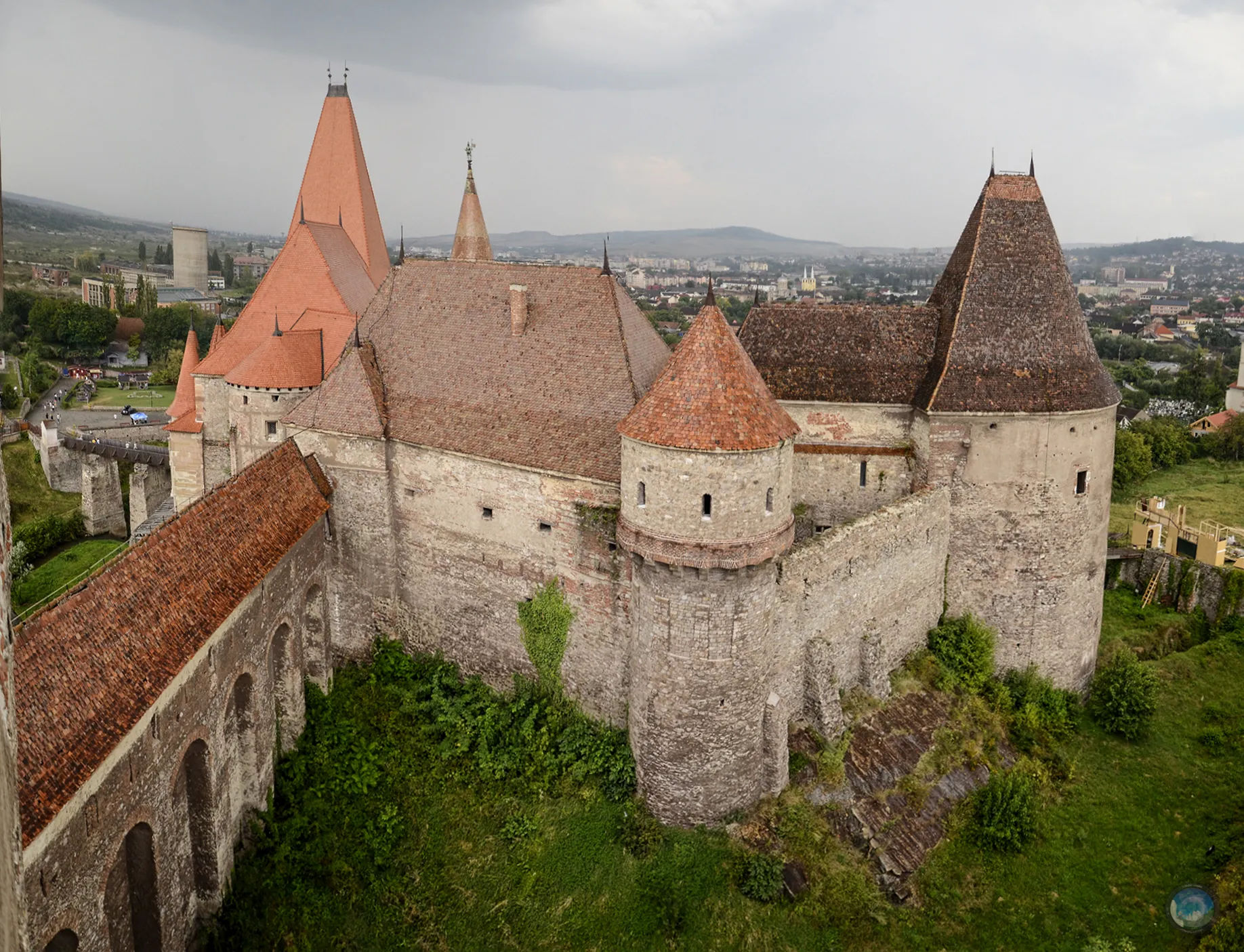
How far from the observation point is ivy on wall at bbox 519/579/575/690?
2159 centimetres

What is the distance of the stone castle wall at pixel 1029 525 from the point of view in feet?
77.9

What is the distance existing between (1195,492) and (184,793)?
178 ft

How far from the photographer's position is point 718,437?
681 inches

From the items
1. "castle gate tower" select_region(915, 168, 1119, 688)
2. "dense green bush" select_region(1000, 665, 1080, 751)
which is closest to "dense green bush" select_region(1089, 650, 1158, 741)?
"dense green bush" select_region(1000, 665, 1080, 751)

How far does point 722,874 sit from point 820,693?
4.57 m

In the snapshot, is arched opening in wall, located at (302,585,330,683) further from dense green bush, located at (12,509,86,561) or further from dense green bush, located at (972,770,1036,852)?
dense green bush, located at (12,509,86,561)

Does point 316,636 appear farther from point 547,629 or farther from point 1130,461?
point 1130,461

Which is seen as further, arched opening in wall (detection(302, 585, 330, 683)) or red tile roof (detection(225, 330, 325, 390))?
red tile roof (detection(225, 330, 325, 390))

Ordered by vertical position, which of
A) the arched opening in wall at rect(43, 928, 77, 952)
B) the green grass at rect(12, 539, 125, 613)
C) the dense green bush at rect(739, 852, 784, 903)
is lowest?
the green grass at rect(12, 539, 125, 613)

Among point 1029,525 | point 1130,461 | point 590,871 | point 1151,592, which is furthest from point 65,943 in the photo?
point 1130,461

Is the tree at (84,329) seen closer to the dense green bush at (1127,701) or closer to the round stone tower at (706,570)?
the round stone tower at (706,570)

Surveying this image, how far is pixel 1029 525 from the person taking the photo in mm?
24312

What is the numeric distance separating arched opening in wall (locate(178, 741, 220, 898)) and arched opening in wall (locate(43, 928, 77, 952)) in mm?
3629

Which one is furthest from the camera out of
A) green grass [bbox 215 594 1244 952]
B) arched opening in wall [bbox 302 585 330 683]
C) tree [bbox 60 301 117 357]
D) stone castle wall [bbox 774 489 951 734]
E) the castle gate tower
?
tree [bbox 60 301 117 357]
